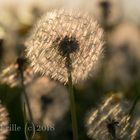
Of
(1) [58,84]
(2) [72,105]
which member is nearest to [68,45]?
(2) [72,105]

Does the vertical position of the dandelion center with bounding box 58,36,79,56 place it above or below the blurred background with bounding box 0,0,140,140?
below

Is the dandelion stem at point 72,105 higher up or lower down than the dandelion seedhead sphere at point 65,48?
lower down

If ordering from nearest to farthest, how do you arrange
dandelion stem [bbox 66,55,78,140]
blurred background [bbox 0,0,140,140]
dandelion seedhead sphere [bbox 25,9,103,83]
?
dandelion stem [bbox 66,55,78,140]
dandelion seedhead sphere [bbox 25,9,103,83]
blurred background [bbox 0,0,140,140]

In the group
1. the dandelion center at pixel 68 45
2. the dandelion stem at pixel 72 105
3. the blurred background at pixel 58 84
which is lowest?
the dandelion stem at pixel 72 105

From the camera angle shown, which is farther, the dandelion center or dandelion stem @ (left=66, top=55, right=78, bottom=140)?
the dandelion center

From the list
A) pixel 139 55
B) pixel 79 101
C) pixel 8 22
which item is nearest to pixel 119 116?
pixel 79 101
